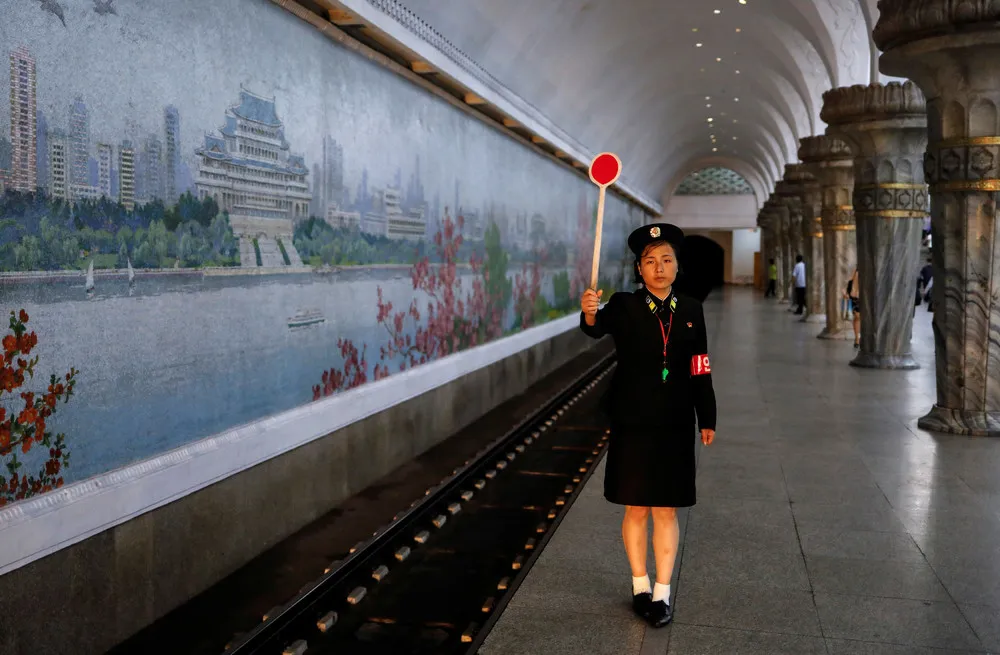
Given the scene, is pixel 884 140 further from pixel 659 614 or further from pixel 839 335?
pixel 659 614

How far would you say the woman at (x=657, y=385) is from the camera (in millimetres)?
4281

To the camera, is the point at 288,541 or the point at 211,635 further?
the point at 288,541

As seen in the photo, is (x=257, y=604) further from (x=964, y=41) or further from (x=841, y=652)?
(x=964, y=41)

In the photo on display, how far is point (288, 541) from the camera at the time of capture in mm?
6902

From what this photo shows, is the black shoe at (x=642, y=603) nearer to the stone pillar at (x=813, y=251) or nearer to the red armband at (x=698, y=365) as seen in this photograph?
the red armband at (x=698, y=365)

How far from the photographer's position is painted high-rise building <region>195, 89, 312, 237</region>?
239 inches

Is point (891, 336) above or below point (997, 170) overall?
below

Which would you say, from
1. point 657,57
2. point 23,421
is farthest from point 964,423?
point 657,57

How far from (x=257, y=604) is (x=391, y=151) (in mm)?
4862

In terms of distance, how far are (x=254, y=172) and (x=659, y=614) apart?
3.85 m

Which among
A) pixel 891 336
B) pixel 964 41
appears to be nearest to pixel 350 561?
pixel 964 41

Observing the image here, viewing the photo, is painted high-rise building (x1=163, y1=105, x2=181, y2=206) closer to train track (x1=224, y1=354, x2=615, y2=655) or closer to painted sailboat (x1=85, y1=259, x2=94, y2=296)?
painted sailboat (x1=85, y1=259, x2=94, y2=296)

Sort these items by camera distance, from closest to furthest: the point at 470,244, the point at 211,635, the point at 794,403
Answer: the point at 211,635, the point at 794,403, the point at 470,244

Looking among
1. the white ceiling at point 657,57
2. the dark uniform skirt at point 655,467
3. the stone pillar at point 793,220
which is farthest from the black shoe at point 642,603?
the stone pillar at point 793,220
